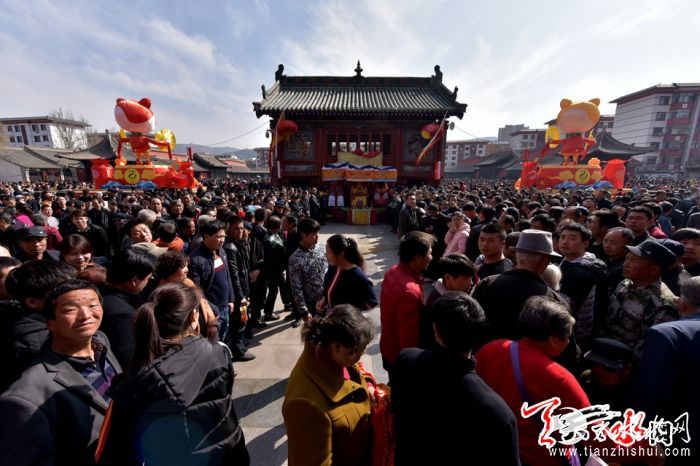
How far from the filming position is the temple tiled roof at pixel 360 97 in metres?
15.2

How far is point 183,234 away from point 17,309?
2.67m

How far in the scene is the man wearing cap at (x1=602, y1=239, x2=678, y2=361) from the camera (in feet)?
7.37

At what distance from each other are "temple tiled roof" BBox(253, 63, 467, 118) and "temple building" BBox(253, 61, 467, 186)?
5cm

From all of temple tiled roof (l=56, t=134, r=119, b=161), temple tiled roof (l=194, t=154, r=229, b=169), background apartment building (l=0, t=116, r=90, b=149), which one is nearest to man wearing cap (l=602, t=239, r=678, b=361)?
temple tiled roof (l=56, t=134, r=119, b=161)

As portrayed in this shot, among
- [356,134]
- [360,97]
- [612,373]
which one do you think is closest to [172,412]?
[612,373]

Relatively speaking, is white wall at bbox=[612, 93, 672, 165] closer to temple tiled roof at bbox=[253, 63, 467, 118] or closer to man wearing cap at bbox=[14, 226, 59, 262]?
temple tiled roof at bbox=[253, 63, 467, 118]

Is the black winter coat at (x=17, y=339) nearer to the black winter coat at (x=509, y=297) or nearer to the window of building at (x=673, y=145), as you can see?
the black winter coat at (x=509, y=297)

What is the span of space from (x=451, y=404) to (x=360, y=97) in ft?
60.3

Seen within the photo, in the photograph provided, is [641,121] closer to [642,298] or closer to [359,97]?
[359,97]

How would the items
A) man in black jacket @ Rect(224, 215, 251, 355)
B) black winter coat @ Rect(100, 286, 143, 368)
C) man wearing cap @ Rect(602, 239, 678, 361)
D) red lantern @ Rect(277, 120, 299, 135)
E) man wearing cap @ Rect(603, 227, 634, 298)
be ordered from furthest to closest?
red lantern @ Rect(277, 120, 299, 135) < man in black jacket @ Rect(224, 215, 251, 355) < man wearing cap @ Rect(603, 227, 634, 298) < man wearing cap @ Rect(602, 239, 678, 361) < black winter coat @ Rect(100, 286, 143, 368)

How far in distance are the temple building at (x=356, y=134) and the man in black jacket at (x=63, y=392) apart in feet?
44.0

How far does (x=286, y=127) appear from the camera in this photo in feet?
49.2

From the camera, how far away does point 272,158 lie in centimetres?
1578

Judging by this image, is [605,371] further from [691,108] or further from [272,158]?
[691,108]
